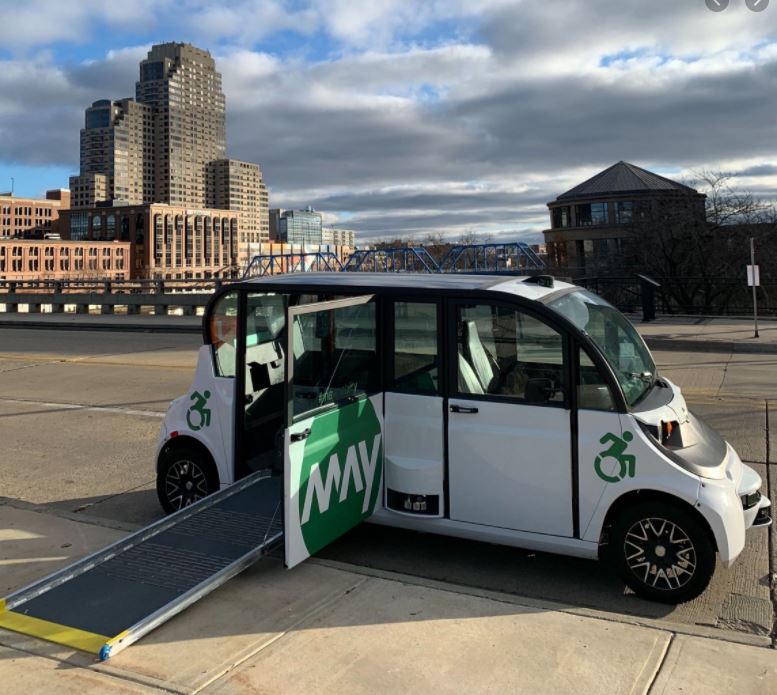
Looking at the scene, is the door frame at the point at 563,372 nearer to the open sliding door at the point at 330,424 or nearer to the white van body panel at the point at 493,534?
the white van body panel at the point at 493,534

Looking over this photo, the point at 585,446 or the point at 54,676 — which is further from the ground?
the point at 585,446

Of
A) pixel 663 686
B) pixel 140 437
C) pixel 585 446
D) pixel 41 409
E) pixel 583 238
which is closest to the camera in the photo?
pixel 663 686

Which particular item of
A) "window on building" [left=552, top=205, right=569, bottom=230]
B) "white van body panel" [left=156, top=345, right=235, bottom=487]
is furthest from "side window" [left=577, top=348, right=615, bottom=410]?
"window on building" [left=552, top=205, right=569, bottom=230]

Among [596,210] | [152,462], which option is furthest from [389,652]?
[596,210]

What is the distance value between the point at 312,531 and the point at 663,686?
6.59 ft

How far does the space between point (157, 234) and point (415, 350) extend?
159m

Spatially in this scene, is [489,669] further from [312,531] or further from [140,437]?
[140,437]

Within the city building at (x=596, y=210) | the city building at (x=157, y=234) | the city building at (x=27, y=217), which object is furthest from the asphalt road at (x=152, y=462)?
the city building at (x=27, y=217)

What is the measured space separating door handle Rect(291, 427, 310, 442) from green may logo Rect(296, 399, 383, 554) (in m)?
0.04

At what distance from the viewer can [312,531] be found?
13.7 ft

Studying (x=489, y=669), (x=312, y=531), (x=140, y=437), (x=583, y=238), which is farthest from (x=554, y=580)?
(x=583, y=238)

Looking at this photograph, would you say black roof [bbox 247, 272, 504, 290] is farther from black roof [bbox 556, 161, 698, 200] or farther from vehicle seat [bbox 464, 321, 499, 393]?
black roof [bbox 556, 161, 698, 200]

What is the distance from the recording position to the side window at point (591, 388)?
163 inches

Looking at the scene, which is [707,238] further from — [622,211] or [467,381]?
[622,211]
